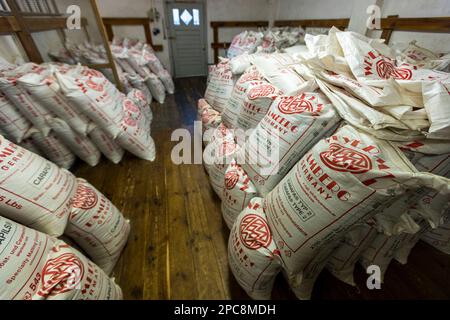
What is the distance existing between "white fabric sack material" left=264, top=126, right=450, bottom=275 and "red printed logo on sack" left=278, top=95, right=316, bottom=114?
182 mm

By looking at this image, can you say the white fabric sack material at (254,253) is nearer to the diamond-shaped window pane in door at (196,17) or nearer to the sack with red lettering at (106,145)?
the sack with red lettering at (106,145)

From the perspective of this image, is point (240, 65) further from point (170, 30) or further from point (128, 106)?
point (170, 30)

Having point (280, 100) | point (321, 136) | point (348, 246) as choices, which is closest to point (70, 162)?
point (280, 100)

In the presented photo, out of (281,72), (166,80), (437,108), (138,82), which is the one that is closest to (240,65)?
(281,72)

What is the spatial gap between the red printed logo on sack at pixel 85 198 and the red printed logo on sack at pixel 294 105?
1.11 meters

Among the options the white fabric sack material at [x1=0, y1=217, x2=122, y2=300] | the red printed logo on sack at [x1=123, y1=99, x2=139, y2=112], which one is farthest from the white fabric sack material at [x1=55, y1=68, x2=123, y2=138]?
the white fabric sack material at [x1=0, y1=217, x2=122, y2=300]

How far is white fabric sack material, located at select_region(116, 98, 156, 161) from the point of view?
6.15 ft

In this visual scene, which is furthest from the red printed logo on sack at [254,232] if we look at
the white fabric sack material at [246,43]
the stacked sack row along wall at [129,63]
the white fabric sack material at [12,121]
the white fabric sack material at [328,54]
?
the stacked sack row along wall at [129,63]

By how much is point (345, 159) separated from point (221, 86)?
143 cm

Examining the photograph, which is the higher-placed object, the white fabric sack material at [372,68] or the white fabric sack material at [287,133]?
the white fabric sack material at [372,68]

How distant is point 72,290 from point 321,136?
113cm

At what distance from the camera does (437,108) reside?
646 millimetres

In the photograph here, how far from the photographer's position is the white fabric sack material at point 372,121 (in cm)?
69

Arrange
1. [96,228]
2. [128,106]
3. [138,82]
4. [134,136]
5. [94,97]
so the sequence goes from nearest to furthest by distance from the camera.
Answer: [96,228], [94,97], [134,136], [128,106], [138,82]
